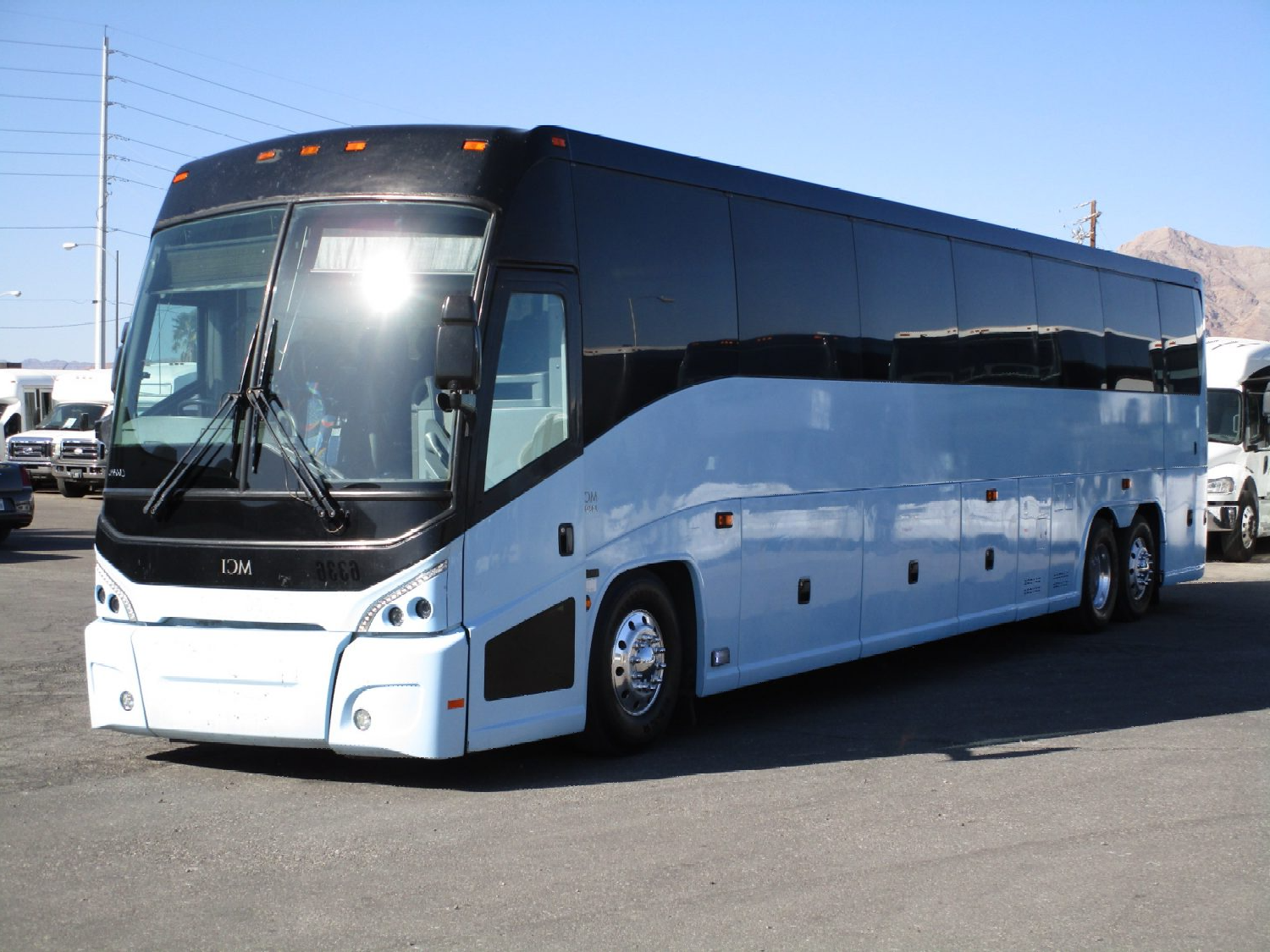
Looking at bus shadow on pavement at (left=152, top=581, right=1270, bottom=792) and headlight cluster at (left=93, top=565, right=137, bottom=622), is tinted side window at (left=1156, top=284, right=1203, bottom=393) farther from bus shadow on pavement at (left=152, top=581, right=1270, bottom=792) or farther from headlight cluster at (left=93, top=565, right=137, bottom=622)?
headlight cluster at (left=93, top=565, right=137, bottom=622)

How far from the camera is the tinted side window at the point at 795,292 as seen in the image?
10.3 meters

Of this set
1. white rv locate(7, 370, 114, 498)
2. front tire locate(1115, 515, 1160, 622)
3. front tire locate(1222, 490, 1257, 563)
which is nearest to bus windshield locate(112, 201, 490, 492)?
A: front tire locate(1115, 515, 1160, 622)

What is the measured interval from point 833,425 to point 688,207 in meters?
2.18

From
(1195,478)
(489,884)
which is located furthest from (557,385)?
(1195,478)

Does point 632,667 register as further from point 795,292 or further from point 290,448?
point 795,292

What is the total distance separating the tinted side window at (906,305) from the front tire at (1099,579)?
3.73 metres

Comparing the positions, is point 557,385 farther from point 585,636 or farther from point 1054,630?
point 1054,630

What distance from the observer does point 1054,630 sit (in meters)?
16.0

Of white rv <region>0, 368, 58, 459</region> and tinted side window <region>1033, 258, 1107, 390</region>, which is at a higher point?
white rv <region>0, 368, 58, 459</region>

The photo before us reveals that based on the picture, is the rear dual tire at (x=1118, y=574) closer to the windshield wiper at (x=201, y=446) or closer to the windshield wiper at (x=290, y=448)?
the windshield wiper at (x=290, y=448)

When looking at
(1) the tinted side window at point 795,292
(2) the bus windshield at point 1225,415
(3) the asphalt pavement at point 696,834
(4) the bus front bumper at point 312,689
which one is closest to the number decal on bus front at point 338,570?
(4) the bus front bumper at point 312,689

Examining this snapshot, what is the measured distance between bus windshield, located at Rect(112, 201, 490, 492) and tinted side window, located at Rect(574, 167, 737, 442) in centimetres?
→ 103

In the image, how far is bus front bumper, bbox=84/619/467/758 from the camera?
7582mm

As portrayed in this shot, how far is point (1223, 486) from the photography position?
955 inches
